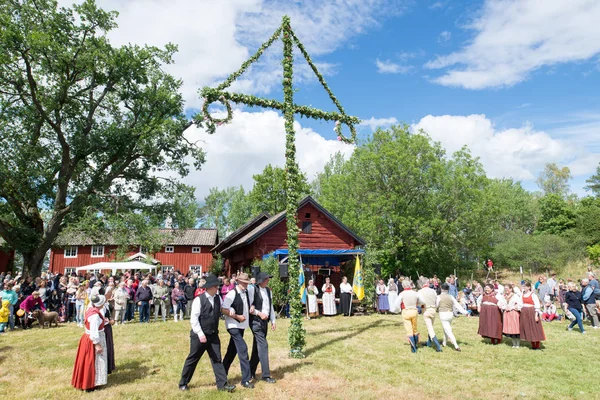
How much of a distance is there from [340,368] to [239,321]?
2742mm

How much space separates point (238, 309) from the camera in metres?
7.23

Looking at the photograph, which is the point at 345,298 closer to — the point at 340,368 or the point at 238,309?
the point at 340,368

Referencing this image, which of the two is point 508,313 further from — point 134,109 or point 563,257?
point 563,257

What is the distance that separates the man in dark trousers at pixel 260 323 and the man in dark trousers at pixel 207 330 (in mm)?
719

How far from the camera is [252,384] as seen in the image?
23.6 ft

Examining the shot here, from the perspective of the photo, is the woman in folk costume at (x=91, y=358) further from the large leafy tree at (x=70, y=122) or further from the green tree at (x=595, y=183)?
the green tree at (x=595, y=183)

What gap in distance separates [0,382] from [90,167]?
754 inches

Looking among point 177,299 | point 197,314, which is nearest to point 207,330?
point 197,314

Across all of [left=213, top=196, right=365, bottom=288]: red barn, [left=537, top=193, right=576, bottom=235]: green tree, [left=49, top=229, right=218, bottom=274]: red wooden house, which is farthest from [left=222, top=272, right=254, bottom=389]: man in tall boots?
[left=537, top=193, right=576, bottom=235]: green tree

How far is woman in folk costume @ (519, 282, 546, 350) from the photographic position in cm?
1062

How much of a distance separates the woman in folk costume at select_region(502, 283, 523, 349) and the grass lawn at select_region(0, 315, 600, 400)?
0.38 metres

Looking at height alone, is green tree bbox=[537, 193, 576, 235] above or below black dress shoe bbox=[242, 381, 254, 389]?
above

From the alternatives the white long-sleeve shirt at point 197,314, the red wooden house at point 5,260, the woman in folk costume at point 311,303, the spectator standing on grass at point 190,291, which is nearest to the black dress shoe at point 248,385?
the white long-sleeve shirt at point 197,314

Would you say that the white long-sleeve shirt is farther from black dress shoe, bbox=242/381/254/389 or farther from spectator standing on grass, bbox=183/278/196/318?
spectator standing on grass, bbox=183/278/196/318
